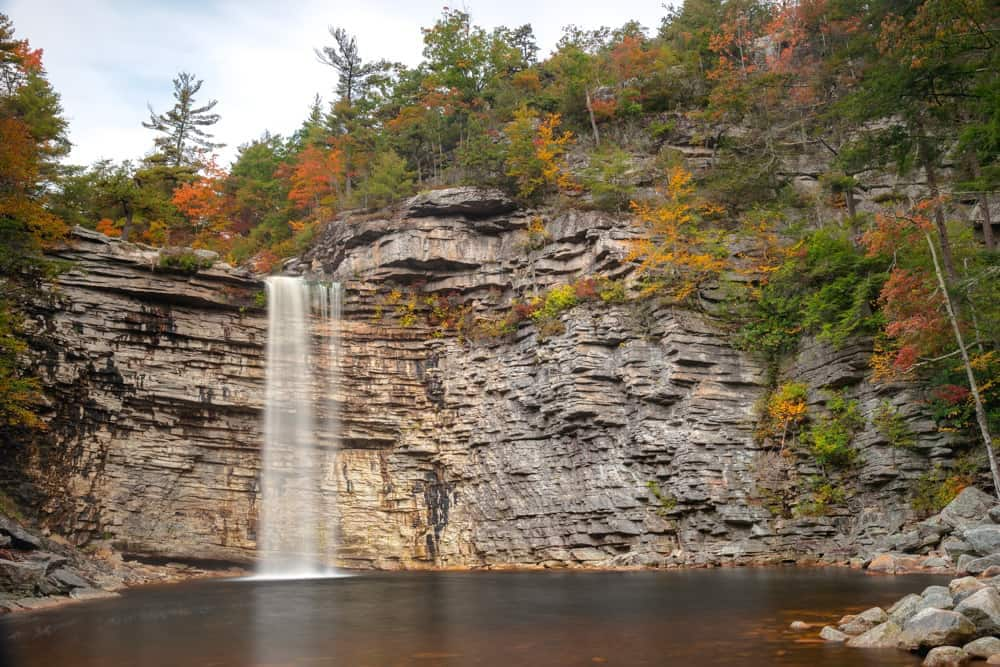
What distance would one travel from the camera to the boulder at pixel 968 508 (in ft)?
58.4

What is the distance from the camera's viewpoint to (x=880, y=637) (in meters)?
9.59

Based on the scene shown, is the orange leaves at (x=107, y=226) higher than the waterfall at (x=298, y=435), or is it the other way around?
the orange leaves at (x=107, y=226)

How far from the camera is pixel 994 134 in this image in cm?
1547

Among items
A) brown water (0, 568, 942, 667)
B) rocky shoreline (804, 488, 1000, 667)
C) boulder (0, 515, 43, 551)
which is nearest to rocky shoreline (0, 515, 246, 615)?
boulder (0, 515, 43, 551)

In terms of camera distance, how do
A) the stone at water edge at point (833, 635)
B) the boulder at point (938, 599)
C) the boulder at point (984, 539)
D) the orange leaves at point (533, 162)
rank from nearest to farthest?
the boulder at point (938, 599) → the stone at water edge at point (833, 635) → the boulder at point (984, 539) → the orange leaves at point (533, 162)

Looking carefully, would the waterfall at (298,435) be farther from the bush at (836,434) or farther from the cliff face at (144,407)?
the bush at (836,434)

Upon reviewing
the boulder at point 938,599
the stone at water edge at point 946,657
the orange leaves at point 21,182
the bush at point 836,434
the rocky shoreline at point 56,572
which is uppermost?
the orange leaves at point 21,182

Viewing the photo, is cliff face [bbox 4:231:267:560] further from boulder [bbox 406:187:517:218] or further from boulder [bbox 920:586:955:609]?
boulder [bbox 920:586:955:609]

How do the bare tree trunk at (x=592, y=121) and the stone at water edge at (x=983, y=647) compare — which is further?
the bare tree trunk at (x=592, y=121)

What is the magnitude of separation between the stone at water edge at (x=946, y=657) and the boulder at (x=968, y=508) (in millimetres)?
10645

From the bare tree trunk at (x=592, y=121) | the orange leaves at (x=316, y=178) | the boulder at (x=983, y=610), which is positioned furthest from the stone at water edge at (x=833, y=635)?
the orange leaves at (x=316, y=178)

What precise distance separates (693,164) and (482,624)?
27.4 meters

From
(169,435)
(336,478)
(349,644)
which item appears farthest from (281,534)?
(349,644)

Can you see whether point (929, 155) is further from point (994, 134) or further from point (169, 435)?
point (169, 435)
